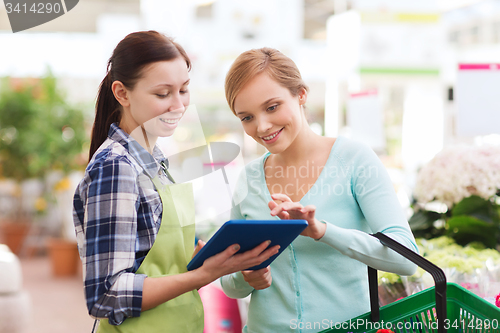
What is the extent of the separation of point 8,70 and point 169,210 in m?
6.09

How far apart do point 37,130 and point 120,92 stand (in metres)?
5.28

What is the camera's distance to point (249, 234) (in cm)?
78

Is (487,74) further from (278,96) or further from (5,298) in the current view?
(5,298)

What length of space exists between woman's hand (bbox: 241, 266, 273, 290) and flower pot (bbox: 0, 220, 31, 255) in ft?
20.5

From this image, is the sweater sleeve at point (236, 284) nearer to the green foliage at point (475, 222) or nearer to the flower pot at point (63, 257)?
the green foliage at point (475, 222)

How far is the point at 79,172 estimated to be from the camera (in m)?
5.69

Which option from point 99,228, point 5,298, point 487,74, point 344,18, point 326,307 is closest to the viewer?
point 99,228

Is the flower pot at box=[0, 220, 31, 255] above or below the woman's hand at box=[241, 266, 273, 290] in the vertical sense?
below

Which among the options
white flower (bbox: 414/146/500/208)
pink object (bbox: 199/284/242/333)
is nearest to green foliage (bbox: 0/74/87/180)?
pink object (bbox: 199/284/242/333)

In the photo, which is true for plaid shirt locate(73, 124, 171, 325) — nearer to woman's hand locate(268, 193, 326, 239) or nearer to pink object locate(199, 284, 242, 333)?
woman's hand locate(268, 193, 326, 239)

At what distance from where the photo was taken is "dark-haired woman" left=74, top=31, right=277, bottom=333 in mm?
834

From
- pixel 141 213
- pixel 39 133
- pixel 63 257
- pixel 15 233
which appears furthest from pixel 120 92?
pixel 15 233

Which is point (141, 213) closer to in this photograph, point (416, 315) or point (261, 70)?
point (261, 70)

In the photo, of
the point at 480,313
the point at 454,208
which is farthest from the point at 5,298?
the point at 480,313
